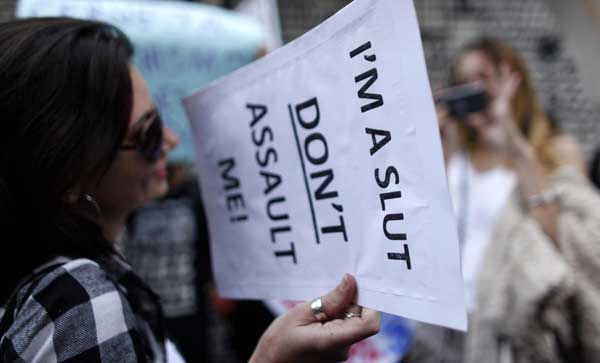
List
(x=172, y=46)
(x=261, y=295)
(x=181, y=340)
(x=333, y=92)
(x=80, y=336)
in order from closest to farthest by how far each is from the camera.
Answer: (x=80, y=336) < (x=333, y=92) < (x=261, y=295) < (x=172, y=46) < (x=181, y=340)

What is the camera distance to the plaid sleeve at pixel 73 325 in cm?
86

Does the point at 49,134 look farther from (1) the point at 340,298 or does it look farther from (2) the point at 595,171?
(2) the point at 595,171

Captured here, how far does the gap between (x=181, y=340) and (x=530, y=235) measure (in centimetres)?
142

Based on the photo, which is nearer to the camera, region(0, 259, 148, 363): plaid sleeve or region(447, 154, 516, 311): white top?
region(0, 259, 148, 363): plaid sleeve

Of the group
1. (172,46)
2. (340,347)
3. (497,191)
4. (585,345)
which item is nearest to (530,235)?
(585,345)

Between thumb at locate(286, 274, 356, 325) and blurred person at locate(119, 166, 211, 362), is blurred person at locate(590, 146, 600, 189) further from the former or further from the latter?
blurred person at locate(119, 166, 211, 362)

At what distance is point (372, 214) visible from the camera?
3.14 ft

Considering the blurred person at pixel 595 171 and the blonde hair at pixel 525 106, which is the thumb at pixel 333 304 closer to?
the blurred person at pixel 595 171

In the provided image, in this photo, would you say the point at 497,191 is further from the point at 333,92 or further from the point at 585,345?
the point at 333,92

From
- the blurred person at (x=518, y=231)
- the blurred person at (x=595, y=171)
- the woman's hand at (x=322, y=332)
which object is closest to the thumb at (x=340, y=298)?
the woman's hand at (x=322, y=332)

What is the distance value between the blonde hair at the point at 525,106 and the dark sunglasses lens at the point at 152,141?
1525mm

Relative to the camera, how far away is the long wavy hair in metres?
1.02

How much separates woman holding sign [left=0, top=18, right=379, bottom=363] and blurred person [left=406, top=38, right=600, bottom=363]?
86 centimetres

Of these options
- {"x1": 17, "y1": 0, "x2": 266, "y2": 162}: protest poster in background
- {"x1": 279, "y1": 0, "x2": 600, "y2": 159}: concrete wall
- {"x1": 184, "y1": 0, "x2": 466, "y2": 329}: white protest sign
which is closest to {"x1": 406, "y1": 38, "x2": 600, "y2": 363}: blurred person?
{"x1": 184, "y1": 0, "x2": 466, "y2": 329}: white protest sign
